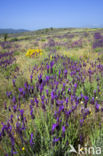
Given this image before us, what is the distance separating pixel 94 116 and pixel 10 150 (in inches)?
43.6

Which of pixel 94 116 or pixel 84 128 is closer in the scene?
pixel 84 128

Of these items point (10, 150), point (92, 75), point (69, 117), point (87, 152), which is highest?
point (92, 75)

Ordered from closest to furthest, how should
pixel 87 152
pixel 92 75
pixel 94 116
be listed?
pixel 87 152 → pixel 94 116 → pixel 92 75

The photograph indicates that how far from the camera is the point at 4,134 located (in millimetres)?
1486

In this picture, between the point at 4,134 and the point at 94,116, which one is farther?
the point at 94,116

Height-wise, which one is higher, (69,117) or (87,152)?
(69,117)

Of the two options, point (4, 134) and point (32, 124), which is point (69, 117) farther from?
point (4, 134)

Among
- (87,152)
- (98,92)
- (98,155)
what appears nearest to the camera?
(98,155)

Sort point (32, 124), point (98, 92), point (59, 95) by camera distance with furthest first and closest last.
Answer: point (98, 92), point (59, 95), point (32, 124)

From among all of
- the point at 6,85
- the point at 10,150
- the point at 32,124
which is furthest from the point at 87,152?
the point at 6,85

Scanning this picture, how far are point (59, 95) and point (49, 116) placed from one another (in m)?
0.53

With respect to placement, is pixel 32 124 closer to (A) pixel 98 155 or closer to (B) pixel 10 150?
(B) pixel 10 150

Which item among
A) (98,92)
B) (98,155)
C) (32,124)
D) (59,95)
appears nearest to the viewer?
(98,155)

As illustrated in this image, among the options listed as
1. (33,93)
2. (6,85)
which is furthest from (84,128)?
(6,85)
